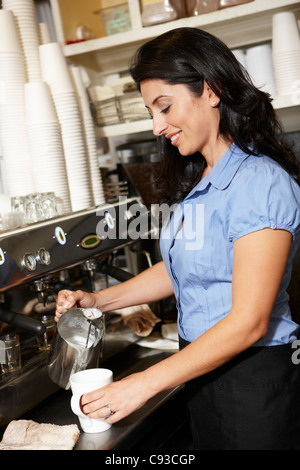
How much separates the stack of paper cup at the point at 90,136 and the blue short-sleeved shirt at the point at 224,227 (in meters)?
0.76

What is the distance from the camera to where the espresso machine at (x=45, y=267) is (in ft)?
4.26

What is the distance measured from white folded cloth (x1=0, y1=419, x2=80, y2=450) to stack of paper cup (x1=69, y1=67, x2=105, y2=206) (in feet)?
2.92

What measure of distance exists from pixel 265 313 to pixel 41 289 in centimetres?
72

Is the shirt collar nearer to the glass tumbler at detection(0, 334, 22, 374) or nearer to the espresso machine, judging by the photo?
the espresso machine

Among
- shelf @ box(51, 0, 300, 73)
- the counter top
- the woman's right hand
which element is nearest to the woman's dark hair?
the woman's right hand

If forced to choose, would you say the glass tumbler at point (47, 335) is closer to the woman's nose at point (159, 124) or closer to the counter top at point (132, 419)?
the counter top at point (132, 419)

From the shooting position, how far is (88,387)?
110cm

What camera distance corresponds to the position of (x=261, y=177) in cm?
103

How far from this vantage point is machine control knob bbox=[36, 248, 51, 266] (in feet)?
4.58

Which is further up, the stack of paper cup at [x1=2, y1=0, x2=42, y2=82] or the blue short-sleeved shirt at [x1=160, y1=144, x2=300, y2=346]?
the stack of paper cup at [x1=2, y1=0, x2=42, y2=82]

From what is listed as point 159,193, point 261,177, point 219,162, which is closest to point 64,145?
point 159,193

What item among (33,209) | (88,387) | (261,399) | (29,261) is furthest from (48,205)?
(261,399)
